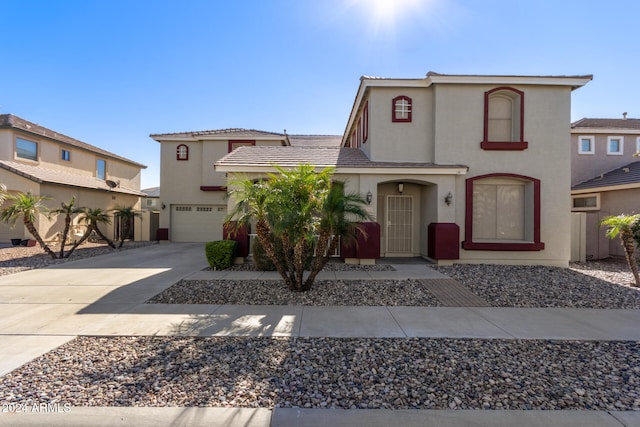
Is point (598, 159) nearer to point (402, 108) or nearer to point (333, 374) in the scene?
point (402, 108)

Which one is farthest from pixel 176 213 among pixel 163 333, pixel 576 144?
pixel 576 144

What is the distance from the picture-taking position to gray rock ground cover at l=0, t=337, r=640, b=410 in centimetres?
306

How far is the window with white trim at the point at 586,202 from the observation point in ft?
44.1

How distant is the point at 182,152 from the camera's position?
58.9 feet

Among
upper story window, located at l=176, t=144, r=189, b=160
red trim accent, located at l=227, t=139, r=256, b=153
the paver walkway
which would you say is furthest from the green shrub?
upper story window, located at l=176, t=144, r=189, b=160

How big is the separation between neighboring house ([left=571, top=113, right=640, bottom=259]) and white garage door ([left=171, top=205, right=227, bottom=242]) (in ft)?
59.1

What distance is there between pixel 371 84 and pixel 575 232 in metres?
10.0

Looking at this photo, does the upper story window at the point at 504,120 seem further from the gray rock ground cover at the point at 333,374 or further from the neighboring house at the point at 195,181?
the neighboring house at the point at 195,181

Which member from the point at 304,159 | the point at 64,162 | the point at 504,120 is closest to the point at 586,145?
the point at 504,120

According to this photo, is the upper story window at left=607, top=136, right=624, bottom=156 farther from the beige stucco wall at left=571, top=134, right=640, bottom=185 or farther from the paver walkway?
the paver walkway

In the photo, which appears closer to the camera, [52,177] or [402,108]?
[402,108]

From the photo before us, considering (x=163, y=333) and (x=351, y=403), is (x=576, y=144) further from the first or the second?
(x=163, y=333)

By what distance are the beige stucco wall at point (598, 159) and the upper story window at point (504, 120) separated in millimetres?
8288

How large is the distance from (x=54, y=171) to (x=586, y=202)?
29519mm
